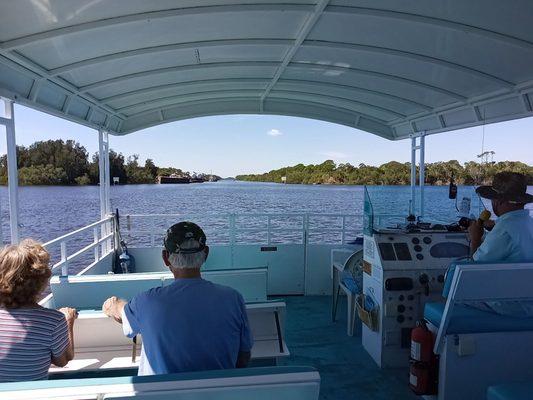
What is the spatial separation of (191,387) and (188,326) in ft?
0.80

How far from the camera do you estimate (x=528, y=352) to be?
2871mm

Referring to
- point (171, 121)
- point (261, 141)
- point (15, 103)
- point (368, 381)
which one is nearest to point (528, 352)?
point (368, 381)

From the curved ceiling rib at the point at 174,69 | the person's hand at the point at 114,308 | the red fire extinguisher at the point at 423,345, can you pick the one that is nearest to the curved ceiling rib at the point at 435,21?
the curved ceiling rib at the point at 174,69

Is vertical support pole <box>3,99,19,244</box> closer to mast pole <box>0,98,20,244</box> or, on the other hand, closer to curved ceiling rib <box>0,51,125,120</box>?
mast pole <box>0,98,20,244</box>

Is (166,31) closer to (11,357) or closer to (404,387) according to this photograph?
(11,357)

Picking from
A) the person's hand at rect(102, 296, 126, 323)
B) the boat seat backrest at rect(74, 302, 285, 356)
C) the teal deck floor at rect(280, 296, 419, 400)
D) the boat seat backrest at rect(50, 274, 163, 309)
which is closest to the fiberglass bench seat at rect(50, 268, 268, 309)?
the boat seat backrest at rect(50, 274, 163, 309)

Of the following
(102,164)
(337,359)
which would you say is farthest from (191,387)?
(102,164)

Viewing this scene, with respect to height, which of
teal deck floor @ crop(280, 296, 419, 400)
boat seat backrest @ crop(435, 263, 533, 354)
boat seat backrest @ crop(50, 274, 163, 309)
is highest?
boat seat backrest @ crop(435, 263, 533, 354)

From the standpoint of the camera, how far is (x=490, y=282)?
8.32 ft

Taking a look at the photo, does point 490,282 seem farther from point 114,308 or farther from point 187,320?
point 114,308

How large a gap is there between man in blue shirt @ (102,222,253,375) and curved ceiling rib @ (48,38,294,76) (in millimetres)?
2330

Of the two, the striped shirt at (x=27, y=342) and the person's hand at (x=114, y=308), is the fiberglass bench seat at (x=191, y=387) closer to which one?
the striped shirt at (x=27, y=342)

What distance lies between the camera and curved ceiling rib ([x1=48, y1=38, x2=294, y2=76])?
351 centimetres

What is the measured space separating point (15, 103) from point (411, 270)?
3.57 metres
